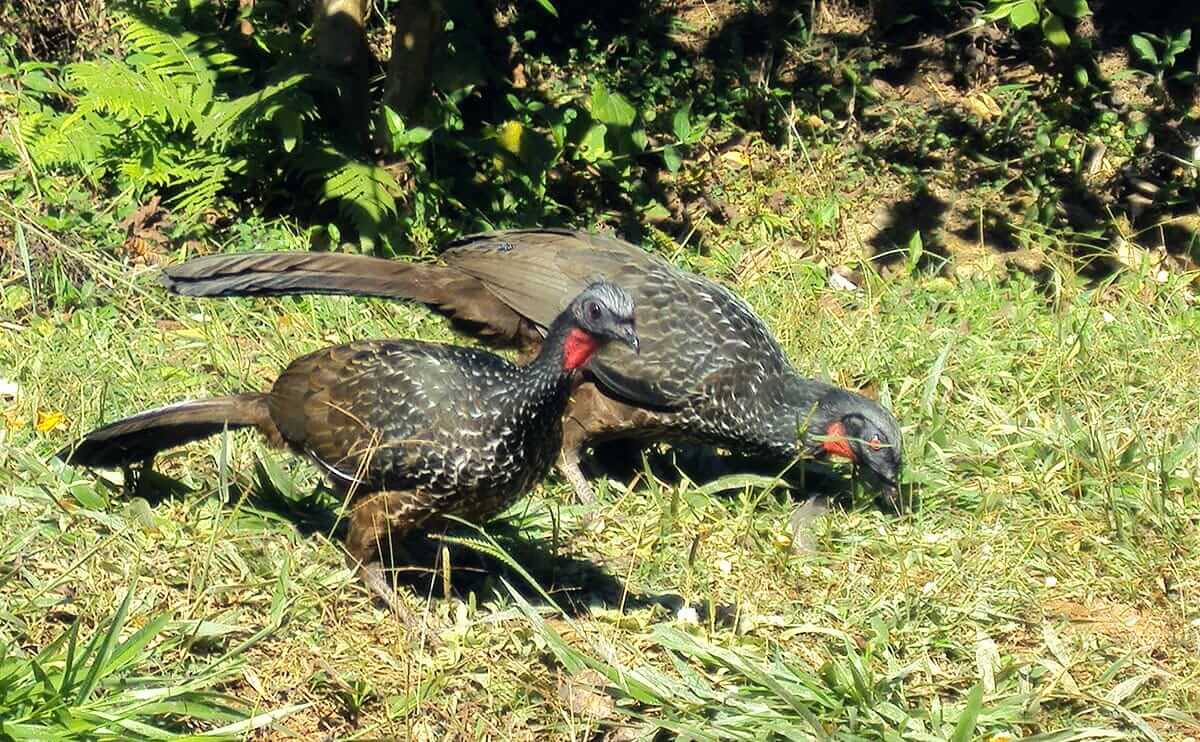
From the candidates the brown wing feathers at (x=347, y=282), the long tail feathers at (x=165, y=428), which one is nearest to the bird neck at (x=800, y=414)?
the brown wing feathers at (x=347, y=282)

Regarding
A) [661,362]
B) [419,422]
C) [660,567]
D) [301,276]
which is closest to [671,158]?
[661,362]

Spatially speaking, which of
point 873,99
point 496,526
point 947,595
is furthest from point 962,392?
point 873,99

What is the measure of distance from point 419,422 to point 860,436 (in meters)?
1.95

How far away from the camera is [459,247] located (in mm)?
6688

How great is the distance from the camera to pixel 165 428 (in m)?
5.25

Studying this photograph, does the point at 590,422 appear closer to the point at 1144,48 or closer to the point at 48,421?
the point at 48,421

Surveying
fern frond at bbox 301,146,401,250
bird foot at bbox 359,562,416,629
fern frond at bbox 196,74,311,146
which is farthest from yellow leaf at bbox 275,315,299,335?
bird foot at bbox 359,562,416,629

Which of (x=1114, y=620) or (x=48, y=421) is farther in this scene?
(x=48, y=421)

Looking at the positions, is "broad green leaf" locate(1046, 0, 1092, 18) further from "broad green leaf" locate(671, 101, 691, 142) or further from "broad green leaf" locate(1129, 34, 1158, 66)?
"broad green leaf" locate(671, 101, 691, 142)

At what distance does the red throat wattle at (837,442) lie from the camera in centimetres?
611

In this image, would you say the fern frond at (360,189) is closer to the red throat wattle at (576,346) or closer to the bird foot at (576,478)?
the bird foot at (576,478)

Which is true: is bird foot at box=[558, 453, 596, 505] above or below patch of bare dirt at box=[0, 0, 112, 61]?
below

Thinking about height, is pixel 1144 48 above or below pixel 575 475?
above

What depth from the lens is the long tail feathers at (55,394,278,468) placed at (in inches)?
205
